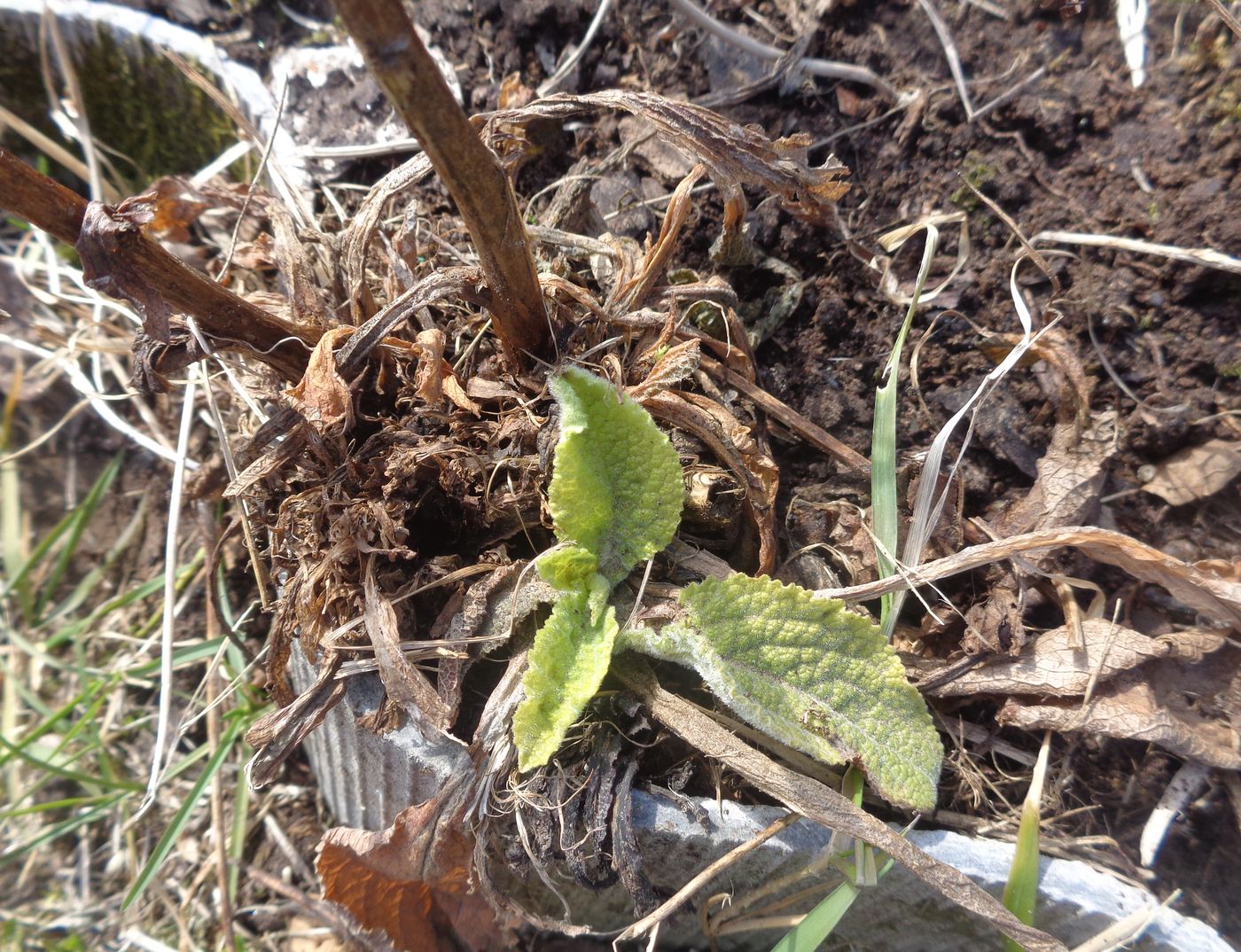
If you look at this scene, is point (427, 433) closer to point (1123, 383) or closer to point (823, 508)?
point (823, 508)

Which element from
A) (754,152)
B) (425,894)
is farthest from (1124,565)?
(425,894)

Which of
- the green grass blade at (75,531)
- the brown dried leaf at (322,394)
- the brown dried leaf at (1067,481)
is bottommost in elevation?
the brown dried leaf at (1067,481)

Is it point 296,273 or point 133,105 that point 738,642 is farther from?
point 133,105

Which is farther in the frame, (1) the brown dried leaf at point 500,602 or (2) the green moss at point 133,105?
(2) the green moss at point 133,105

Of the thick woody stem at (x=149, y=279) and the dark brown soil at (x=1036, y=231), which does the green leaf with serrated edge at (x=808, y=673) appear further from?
the thick woody stem at (x=149, y=279)

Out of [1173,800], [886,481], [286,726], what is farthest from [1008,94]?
[286,726]

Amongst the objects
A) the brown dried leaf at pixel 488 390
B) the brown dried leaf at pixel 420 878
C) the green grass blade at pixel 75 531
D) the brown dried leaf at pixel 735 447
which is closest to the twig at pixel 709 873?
the brown dried leaf at pixel 420 878
